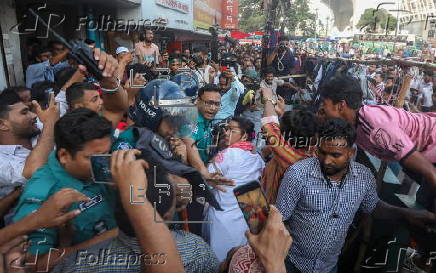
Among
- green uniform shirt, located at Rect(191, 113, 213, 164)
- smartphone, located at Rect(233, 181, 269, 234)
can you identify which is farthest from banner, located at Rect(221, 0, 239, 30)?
smartphone, located at Rect(233, 181, 269, 234)

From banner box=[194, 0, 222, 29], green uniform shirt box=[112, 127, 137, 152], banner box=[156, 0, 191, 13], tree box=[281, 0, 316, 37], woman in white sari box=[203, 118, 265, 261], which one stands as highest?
tree box=[281, 0, 316, 37]

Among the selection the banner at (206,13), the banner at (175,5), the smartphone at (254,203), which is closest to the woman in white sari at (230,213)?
the smartphone at (254,203)

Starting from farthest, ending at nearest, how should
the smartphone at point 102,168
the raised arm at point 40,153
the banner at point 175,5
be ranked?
the banner at point 175,5 < the raised arm at point 40,153 < the smartphone at point 102,168

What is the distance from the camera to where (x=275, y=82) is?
22.5 ft

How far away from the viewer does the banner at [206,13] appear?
1617 centimetres

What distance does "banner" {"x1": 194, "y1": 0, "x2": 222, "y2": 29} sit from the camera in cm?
1617

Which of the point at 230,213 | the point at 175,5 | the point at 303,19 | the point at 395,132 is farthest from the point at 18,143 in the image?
the point at 303,19

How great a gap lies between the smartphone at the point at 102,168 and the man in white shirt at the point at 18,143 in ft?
3.10

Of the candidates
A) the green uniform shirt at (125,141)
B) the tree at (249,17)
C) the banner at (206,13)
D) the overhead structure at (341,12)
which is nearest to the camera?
the green uniform shirt at (125,141)

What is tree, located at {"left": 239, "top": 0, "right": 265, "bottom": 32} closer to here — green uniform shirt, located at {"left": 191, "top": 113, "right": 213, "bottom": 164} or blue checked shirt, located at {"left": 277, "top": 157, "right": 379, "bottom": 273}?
green uniform shirt, located at {"left": 191, "top": 113, "right": 213, "bottom": 164}

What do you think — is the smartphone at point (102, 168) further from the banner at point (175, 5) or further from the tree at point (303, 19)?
the tree at point (303, 19)

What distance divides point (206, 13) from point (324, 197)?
1874 cm

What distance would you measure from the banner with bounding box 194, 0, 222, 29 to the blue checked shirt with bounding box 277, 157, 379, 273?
585 inches

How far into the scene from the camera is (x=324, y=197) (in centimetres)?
182
